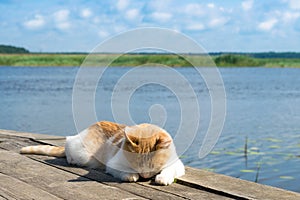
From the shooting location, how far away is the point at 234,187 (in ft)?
13.9

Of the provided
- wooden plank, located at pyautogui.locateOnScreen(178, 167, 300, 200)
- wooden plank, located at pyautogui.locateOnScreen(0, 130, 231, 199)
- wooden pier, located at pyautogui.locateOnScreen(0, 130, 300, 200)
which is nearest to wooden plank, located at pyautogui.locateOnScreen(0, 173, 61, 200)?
wooden pier, located at pyautogui.locateOnScreen(0, 130, 300, 200)

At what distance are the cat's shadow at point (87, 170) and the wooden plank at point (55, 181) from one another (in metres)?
0.06

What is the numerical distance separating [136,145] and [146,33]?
0.91 meters

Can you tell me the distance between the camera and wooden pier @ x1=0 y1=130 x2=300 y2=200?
13.2ft

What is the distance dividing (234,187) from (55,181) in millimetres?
1535

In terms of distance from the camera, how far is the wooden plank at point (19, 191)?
4.03m

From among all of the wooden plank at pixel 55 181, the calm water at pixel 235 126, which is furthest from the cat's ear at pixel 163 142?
the calm water at pixel 235 126

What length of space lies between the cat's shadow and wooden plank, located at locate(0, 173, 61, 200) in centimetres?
44

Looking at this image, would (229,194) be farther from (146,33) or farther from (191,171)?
(146,33)

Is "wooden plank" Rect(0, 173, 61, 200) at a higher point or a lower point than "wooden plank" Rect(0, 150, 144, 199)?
lower

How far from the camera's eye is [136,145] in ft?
14.0

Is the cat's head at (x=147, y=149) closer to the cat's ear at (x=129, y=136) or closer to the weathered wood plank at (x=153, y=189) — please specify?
the cat's ear at (x=129, y=136)

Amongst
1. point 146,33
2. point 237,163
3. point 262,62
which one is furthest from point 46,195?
point 262,62

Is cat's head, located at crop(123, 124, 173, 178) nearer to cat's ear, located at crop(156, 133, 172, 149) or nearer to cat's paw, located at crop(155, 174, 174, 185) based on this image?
cat's ear, located at crop(156, 133, 172, 149)
